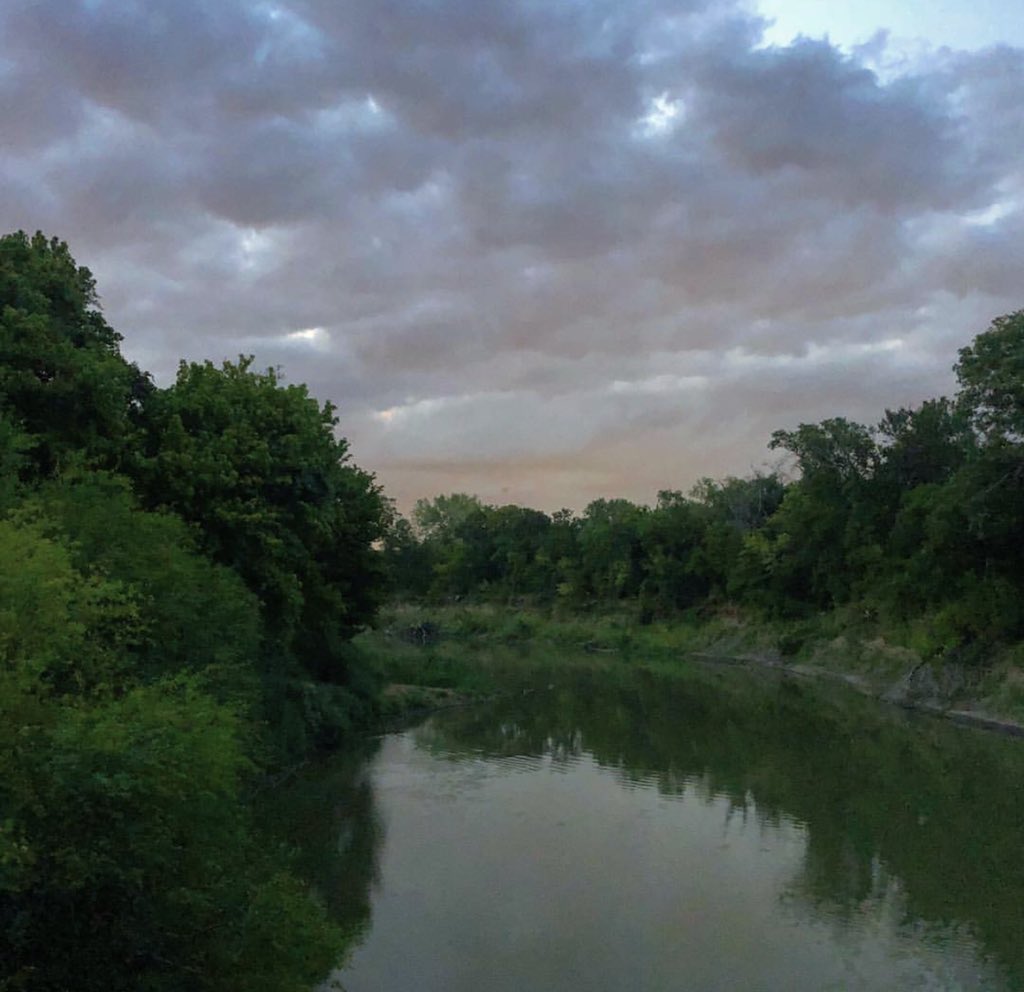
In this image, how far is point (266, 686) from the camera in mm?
28453

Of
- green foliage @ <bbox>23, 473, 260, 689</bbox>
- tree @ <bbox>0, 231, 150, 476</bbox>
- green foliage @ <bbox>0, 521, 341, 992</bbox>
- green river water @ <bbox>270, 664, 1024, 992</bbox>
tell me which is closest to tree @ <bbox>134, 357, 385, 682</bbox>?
tree @ <bbox>0, 231, 150, 476</bbox>

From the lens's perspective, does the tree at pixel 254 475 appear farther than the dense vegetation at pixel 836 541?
No

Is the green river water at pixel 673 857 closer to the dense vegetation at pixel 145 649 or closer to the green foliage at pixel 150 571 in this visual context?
the dense vegetation at pixel 145 649

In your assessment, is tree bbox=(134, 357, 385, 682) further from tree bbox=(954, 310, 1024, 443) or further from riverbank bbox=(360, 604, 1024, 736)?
tree bbox=(954, 310, 1024, 443)

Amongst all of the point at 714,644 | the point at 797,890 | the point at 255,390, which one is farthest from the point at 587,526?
the point at 797,890

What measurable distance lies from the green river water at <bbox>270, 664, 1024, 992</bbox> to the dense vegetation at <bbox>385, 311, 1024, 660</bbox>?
23.3 feet

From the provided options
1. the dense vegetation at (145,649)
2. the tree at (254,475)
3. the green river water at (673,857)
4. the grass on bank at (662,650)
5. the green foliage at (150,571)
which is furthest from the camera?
the grass on bank at (662,650)

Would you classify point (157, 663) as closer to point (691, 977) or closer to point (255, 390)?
point (691, 977)

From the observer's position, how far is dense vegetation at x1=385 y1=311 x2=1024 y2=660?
38.8 metres

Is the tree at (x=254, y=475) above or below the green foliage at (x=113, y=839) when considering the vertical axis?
above

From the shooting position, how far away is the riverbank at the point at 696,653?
41.8 metres

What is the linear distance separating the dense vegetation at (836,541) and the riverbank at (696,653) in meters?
1.18

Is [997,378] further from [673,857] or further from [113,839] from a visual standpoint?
[113,839]

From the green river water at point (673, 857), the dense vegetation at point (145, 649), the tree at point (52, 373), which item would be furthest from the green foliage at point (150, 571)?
the green river water at point (673, 857)
